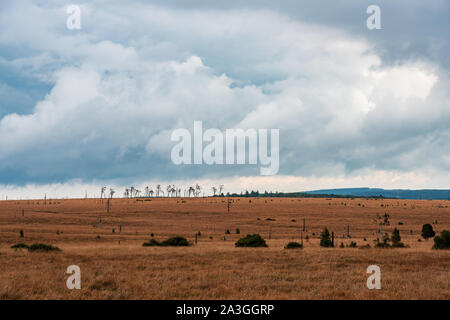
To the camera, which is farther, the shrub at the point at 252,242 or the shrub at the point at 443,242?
the shrub at the point at 252,242

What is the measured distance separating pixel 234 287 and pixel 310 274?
5.46m

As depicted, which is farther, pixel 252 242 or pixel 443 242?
pixel 252 242

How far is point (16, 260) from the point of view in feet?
86.6

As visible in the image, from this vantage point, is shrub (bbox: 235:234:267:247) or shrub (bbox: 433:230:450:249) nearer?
shrub (bbox: 433:230:450:249)

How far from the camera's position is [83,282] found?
1848 cm

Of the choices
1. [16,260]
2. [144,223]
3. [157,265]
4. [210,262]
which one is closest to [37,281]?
[157,265]

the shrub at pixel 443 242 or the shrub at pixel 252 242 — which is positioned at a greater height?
the shrub at pixel 443 242

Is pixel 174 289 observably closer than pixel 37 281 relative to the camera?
Yes

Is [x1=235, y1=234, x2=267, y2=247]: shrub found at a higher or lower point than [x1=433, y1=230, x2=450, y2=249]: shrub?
lower

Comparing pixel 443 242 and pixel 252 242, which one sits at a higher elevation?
pixel 443 242
